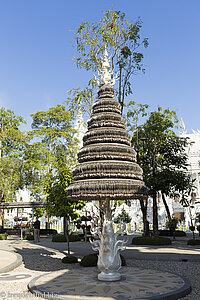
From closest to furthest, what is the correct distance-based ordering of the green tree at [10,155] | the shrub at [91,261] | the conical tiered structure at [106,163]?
the conical tiered structure at [106,163] → the shrub at [91,261] → the green tree at [10,155]

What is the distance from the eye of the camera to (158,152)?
26.2 metres

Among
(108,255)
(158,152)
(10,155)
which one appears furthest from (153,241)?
(10,155)

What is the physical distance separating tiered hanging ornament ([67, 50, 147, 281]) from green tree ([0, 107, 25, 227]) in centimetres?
2459

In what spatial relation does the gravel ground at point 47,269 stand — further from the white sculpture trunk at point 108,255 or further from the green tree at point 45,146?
the green tree at point 45,146

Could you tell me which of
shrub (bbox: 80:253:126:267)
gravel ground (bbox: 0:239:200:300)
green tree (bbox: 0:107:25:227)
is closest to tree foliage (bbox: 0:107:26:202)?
green tree (bbox: 0:107:25:227)

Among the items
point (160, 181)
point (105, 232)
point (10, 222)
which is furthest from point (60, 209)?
point (10, 222)

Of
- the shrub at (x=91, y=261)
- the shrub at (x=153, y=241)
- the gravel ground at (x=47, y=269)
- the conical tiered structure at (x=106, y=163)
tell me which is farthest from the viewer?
the shrub at (x=153, y=241)

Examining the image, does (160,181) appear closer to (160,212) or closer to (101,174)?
(101,174)

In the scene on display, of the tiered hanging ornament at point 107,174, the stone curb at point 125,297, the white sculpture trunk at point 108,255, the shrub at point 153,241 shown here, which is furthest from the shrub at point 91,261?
the shrub at point 153,241

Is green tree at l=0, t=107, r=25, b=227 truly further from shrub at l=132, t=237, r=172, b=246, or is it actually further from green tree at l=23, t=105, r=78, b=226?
shrub at l=132, t=237, r=172, b=246

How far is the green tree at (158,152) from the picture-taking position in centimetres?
2336

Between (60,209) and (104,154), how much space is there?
231 inches

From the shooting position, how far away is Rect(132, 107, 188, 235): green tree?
2336 cm

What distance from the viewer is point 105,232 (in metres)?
9.66
